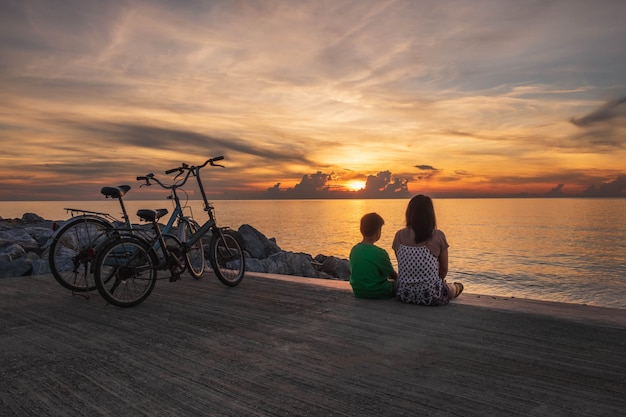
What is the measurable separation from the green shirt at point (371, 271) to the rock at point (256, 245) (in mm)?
13416

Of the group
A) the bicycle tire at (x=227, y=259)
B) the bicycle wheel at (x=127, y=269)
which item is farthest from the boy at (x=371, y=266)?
the bicycle wheel at (x=127, y=269)

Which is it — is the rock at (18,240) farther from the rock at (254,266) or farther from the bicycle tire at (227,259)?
the bicycle tire at (227,259)

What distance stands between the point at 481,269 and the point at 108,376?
2804 cm

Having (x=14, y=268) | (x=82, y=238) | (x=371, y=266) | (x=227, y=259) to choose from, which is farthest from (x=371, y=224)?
(x=14, y=268)

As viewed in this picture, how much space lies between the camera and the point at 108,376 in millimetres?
3342

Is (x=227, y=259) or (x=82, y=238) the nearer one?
(x=82, y=238)

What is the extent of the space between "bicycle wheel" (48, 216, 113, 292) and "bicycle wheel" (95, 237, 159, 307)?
52 cm

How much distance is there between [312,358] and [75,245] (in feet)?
14.2

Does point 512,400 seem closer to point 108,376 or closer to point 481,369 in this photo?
point 481,369

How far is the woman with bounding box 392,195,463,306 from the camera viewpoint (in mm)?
5363

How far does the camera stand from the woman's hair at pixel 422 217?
17.6 ft

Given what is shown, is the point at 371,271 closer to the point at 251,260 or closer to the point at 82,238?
the point at 82,238

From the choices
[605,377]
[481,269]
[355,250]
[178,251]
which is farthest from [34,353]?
[481,269]

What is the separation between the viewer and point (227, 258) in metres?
7.14
